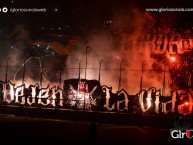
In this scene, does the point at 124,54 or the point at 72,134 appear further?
the point at 124,54

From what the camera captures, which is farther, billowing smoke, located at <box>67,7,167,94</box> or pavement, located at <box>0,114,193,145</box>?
billowing smoke, located at <box>67,7,167,94</box>

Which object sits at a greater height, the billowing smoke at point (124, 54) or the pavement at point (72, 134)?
the billowing smoke at point (124, 54)

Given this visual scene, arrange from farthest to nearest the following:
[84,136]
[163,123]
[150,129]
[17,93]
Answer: [17,93]
[163,123]
[150,129]
[84,136]

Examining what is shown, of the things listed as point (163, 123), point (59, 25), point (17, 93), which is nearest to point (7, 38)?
point (59, 25)

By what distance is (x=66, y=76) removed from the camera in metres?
29.9

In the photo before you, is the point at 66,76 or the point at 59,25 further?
the point at 59,25

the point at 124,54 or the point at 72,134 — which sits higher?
the point at 124,54

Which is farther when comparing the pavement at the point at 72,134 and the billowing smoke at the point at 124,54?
the billowing smoke at the point at 124,54

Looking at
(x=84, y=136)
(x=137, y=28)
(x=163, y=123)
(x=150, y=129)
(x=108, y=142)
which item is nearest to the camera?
(x=108, y=142)

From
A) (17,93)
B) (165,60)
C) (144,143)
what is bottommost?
(144,143)

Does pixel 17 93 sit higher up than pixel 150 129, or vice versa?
pixel 17 93

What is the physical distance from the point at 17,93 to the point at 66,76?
16.6ft

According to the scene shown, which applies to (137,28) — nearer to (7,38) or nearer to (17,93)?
(17,93)

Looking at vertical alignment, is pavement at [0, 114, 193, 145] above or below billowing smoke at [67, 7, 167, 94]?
below
